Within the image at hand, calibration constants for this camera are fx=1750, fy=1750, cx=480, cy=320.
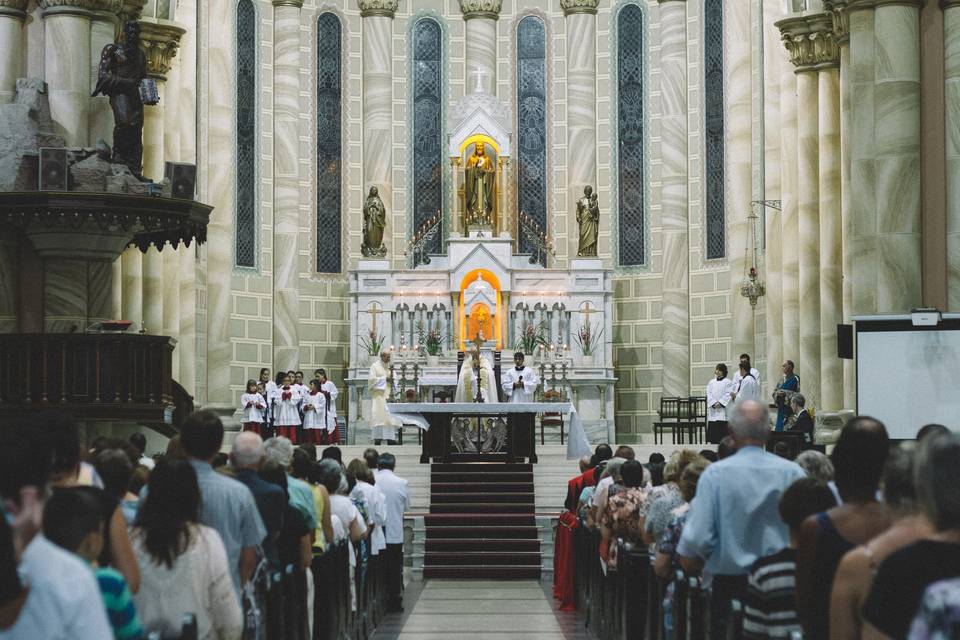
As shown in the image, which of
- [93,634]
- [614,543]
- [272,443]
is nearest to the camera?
[93,634]

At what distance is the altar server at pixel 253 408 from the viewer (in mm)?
28141

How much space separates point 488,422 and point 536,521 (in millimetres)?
3408

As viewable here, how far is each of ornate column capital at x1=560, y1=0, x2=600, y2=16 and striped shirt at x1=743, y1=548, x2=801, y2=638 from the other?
1132 inches

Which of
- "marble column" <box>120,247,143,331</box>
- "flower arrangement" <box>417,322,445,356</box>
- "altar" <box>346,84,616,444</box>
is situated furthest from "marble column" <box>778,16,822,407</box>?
"marble column" <box>120,247,143,331</box>

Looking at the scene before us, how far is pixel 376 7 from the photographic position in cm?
3566

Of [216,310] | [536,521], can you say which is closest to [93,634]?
[536,521]

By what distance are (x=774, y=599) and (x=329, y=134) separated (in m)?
28.6

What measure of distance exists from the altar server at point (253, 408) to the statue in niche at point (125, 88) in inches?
347

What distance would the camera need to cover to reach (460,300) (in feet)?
109

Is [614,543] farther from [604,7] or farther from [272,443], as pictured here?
[604,7]

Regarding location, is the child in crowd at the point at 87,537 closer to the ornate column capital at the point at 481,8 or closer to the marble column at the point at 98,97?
the marble column at the point at 98,97

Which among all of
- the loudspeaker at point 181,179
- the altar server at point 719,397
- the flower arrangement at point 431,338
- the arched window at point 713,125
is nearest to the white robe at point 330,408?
the flower arrangement at point 431,338

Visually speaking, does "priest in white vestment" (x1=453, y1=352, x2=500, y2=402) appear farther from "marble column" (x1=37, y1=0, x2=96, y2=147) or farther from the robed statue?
"marble column" (x1=37, y1=0, x2=96, y2=147)

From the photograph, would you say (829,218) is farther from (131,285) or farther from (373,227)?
(373,227)
